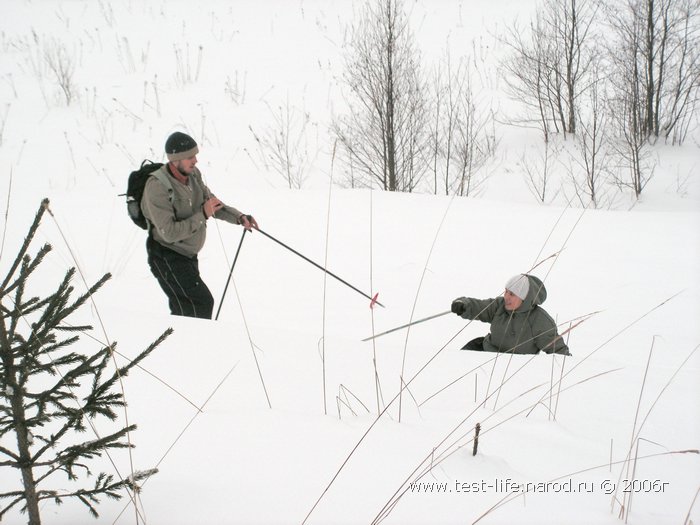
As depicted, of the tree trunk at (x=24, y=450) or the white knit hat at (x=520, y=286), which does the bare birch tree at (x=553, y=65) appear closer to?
the white knit hat at (x=520, y=286)

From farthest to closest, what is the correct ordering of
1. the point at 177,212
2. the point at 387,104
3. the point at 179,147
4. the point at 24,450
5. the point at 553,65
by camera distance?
the point at 553,65 → the point at 387,104 → the point at 177,212 → the point at 179,147 → the point at 24,450

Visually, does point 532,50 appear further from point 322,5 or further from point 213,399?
point 213,399

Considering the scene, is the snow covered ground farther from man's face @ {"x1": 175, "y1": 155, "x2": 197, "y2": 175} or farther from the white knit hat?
man's face @ {"x1": 175, "y1": 155, "x2": 197, "y2": 175}

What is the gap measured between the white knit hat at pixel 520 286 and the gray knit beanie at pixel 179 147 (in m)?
2.36

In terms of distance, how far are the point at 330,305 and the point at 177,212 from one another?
7.44 ft

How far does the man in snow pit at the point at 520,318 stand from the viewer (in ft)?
11.2

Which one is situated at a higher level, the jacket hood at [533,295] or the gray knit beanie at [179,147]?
the gray knit beanie at [179,147]

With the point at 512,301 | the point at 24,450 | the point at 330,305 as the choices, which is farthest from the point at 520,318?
the point at 24,450

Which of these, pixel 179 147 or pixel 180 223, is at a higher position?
pixel 179 147

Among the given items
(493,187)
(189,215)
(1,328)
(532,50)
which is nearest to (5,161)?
(189,215)

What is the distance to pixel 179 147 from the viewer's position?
341 cm

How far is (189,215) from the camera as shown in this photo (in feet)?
11.9

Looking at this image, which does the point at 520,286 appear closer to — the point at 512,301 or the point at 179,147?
the point at 512,301

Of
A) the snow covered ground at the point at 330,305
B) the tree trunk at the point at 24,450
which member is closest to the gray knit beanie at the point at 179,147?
the snow covered ground at the point at 330,305
